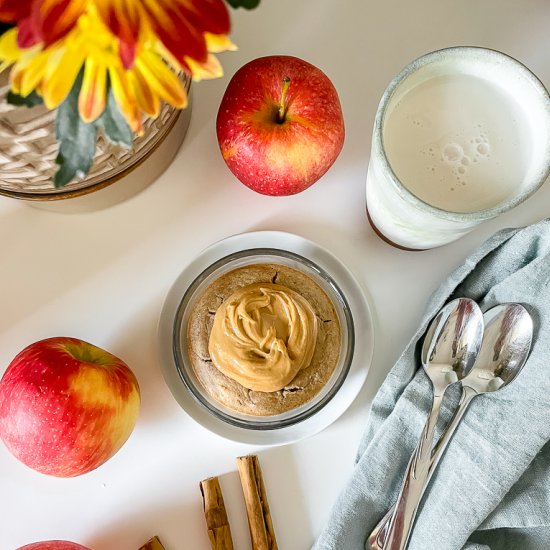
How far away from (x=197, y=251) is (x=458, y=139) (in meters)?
0.33

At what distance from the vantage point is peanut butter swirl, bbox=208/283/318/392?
29.8 inches

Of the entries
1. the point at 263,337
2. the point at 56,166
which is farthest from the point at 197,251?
the point at 56,166

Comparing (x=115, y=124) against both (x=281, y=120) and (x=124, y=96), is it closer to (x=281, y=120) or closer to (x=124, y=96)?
(x=124, y=96)

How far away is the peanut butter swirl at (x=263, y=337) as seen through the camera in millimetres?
757

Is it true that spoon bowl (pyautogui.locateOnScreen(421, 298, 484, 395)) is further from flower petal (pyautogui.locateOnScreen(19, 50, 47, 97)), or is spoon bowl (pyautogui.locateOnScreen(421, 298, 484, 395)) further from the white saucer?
flower petal (pyautogui.locateOnScreen(19, 50, 47, 97))

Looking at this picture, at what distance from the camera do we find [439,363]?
0.78 metres

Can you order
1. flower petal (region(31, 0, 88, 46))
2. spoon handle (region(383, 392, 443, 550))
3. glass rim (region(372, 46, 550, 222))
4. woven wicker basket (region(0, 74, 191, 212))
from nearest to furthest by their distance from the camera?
flower petal (region(31, 0, 88, 46)) → woven wicker basket (region(0, 74, 191, 212)) → glass rim (region(372, 46, 550, 222)) → spoon handle (region(383, 392, 443, 550))

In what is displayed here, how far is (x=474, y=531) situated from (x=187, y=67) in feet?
2.05

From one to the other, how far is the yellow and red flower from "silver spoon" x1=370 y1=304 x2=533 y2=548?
476mm

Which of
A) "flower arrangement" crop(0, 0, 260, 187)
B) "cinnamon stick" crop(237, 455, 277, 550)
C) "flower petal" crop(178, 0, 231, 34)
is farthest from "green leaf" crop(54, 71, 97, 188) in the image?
"cinnamon stick" crop(237, 455, 277, 550)

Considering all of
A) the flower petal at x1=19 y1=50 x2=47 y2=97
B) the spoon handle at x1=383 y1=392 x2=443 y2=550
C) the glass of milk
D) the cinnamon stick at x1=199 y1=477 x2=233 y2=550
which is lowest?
the cinnamon stick at x1=199 y1=477 x2=233 y2=550

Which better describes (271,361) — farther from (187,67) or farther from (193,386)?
(187,67)

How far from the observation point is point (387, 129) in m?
0.72

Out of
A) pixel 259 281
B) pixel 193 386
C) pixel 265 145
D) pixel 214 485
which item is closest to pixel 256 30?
pixel 265 145
